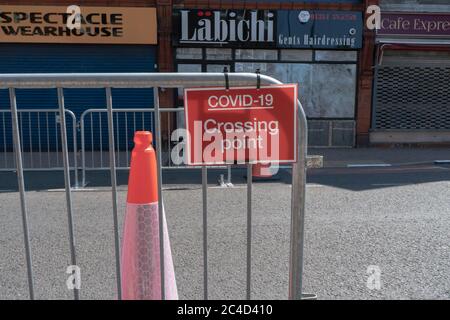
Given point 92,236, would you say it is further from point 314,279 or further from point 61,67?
point 61,67

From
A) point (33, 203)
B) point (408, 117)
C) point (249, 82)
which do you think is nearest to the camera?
point (249, 82)

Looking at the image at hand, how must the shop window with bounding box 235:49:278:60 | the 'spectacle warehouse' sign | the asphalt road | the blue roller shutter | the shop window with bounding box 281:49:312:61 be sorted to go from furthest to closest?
1. the shop window with bounding box 281:49:312:61
2. the shop window with bounding box 235:49:278:60
3. the blue roller shutter
4. the 'spectacle warehouse' sign
5. the asphalt road

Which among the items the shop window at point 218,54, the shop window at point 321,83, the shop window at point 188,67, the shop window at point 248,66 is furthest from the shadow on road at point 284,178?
the shop window at point 218,54

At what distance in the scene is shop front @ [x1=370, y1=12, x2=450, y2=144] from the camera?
41.6ft

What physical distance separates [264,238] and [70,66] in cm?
948

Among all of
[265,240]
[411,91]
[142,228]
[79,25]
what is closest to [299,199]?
[142,228]

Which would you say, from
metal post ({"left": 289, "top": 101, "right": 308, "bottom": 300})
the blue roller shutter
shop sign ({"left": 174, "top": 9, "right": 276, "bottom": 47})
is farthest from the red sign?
shop sign ({"left": 174, "top": 9, "right": 276, "bottom": 47})

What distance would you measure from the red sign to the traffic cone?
0.28 m

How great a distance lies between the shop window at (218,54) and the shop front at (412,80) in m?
4.38

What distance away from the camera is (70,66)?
483 inches

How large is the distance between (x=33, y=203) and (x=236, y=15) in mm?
8094

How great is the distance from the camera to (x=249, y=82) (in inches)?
101

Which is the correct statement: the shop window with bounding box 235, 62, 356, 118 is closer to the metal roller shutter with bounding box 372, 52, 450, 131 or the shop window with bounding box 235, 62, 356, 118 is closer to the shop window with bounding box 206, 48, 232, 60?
the shop window with bounding box 206, 48, 232, 60
